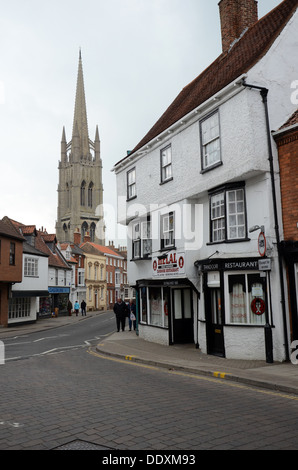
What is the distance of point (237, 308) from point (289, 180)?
4.35 meters

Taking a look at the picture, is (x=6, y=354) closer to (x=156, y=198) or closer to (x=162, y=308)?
(x=162, y=308)

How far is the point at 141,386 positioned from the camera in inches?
356

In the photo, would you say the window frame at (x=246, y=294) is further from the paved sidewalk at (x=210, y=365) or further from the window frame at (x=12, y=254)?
the window frame at (x=12, y=254)

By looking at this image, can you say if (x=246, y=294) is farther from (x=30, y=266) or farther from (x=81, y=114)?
(x=81, y=114)

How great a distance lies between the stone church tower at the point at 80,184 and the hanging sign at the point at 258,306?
330 feet

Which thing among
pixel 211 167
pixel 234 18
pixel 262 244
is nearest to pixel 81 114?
pixel 234 18

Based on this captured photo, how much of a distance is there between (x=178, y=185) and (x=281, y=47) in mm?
6093

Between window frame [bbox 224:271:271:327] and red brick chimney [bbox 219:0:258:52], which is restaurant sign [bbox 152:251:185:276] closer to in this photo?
window frame [bbox 224:271:271:327]

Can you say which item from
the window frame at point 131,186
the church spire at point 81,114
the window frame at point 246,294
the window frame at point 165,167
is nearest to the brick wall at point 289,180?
the window frame at point 246,294

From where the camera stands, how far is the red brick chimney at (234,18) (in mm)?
18203

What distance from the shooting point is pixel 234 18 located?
1828 cm

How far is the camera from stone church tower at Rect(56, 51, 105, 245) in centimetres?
11388

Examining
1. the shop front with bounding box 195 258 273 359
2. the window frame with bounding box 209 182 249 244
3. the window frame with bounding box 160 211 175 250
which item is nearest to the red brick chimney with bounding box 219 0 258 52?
the window frame with bounding box 160 211 175 250
